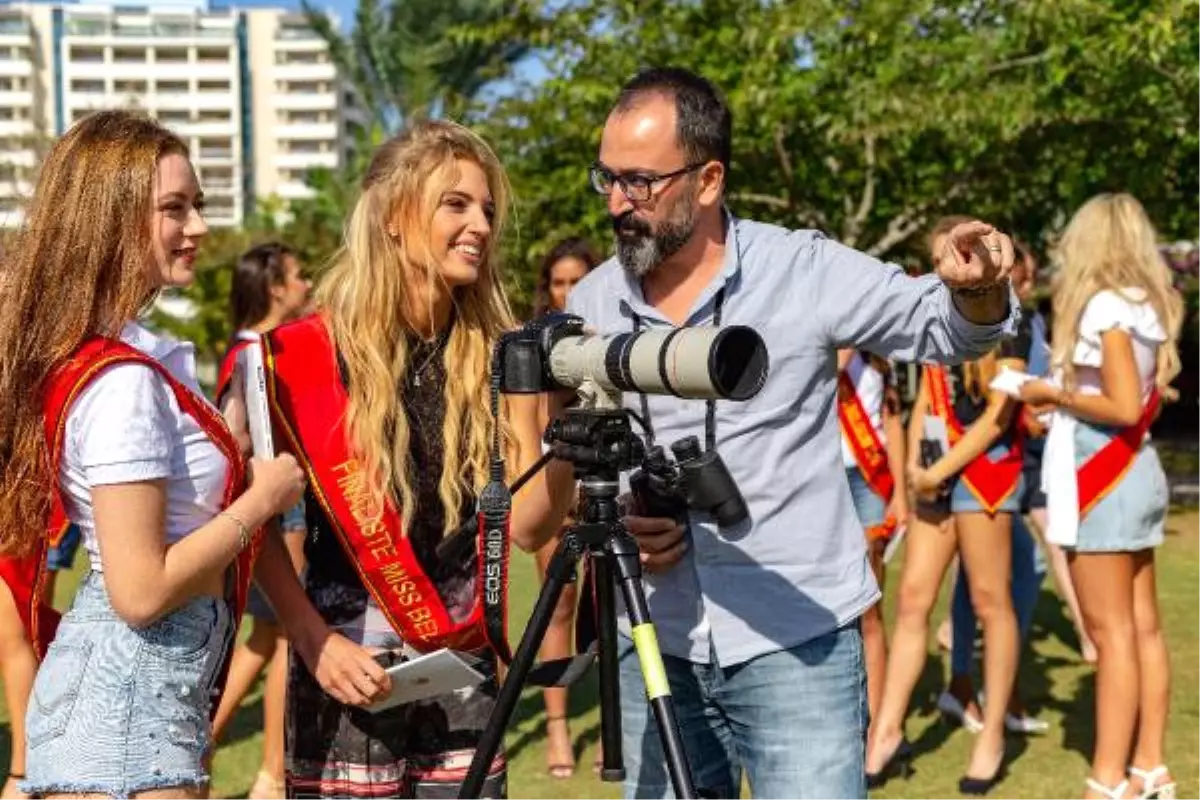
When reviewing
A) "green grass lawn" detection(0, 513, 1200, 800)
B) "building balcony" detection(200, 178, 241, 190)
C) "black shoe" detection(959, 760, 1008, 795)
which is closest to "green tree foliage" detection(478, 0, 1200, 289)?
"building balcony" detection(200, 178, 241, 190)

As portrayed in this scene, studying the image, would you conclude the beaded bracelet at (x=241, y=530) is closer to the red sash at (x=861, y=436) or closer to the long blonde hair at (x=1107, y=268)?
the long blonde hair at (x=1107, y=268)

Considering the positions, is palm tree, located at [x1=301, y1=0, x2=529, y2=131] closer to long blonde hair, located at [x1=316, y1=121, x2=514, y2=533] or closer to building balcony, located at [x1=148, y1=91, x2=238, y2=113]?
long blonde hair, located at [x1=316, y1=121, x2=514, y2=533]

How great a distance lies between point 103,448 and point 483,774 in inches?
32.1

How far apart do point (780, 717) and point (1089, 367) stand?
2.57 m

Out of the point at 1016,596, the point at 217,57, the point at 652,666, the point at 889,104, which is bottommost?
the point at 1016,596

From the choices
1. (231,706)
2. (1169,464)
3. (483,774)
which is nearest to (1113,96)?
(1169,464)

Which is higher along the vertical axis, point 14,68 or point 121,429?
point 14,68

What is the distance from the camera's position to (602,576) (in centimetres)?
268

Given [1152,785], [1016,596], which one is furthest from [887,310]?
[1016,596]

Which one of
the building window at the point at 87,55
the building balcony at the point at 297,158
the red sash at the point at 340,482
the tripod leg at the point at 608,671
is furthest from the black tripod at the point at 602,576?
the building window at the point at 87,55

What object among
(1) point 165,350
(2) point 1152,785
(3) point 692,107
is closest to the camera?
(1) point 165,350

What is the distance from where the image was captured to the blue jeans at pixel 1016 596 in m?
6.42

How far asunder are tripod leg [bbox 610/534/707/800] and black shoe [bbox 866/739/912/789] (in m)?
3.30

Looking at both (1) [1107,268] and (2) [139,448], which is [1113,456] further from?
(2) [139,448]
